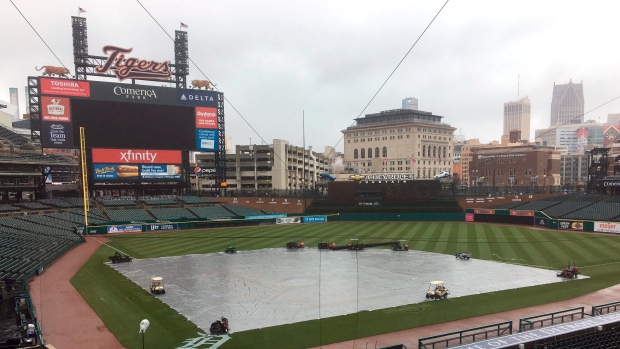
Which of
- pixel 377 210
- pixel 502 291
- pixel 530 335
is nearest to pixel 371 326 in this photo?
pixel 530 335

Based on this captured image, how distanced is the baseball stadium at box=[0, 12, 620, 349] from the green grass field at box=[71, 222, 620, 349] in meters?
0.16

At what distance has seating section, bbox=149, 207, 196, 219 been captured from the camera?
6078 cm

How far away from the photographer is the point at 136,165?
64562mm

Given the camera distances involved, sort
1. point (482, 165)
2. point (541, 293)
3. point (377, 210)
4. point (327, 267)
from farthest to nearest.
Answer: point (482, 165), point (377, 210), point (327, 267), point (541, 293)

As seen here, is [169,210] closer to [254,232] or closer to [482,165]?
[254,232]

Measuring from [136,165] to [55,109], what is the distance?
1403 centimetres

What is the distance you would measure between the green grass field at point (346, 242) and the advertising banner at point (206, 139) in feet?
57.1

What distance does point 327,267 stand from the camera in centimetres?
3238

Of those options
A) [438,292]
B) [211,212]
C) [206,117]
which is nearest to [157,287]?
[438,292]

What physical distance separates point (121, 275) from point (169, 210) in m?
35.9

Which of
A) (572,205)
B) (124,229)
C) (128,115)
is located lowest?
(124,229)

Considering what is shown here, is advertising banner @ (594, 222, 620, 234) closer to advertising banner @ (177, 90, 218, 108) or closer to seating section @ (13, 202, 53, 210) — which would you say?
advertising banner @ (177, 90, 218, 108)

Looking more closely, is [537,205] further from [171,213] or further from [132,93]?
[132,93]

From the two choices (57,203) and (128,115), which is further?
(128,115)
